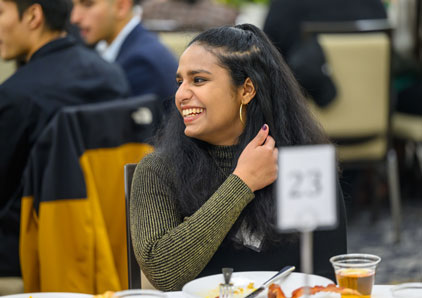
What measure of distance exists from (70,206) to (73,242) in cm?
11

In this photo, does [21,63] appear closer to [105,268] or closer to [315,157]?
[105,268]

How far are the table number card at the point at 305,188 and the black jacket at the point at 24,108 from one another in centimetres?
157

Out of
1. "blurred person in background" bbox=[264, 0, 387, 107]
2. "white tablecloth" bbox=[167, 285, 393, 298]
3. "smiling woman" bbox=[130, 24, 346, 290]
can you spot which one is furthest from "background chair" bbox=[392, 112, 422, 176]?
"white tablecloth" bbox=[167, 285, 393, 298]

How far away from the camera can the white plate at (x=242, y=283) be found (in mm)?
1259

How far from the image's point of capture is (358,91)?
4.02 m

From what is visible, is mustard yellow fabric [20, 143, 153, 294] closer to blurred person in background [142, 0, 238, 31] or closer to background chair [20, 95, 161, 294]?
background chair [20, 95, 161, 294]

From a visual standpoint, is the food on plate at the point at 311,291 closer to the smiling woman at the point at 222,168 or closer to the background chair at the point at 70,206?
the smiling woman at the point at 222,168

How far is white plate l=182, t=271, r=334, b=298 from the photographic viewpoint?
1.26m

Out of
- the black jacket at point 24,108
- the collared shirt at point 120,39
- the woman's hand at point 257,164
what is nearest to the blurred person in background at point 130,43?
the collared shirt at point 120,39

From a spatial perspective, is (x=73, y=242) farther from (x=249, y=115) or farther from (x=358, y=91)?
(x=358, y=91)

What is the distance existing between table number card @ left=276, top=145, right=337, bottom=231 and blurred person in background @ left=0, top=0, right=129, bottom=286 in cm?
157

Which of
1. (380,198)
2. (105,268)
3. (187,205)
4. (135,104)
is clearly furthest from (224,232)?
(380,198)

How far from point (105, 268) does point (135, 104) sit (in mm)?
558

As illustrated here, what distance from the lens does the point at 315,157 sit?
0.95m
